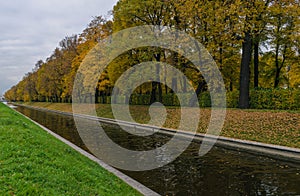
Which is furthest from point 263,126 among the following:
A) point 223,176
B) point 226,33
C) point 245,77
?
point 226,33

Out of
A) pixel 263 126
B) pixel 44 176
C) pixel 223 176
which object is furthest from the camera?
pixel 263 126

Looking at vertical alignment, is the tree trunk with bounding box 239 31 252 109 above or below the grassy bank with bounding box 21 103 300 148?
above

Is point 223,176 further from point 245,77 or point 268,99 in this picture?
point 268,99

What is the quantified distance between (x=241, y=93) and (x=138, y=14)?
42.1ft

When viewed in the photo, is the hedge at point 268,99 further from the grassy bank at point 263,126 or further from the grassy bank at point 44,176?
the grassy bank at point 44,176

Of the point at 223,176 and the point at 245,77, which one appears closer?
the point at 223,176

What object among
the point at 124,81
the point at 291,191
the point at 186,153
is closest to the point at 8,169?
the point at 291,191

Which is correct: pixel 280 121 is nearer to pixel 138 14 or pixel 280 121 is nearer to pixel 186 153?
pixel 186 153

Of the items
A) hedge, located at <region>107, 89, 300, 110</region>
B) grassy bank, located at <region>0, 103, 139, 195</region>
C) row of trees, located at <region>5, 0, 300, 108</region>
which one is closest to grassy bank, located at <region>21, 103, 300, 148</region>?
hedge, located at <region>107, 89, 300, 110</region>

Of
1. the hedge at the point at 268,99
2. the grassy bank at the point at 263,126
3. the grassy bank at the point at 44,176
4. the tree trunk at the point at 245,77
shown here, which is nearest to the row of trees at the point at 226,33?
the tree trunk at the point at 245,77

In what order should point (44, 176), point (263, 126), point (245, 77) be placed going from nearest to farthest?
point (44, 176) < point (263, 126) < point (245, 77)

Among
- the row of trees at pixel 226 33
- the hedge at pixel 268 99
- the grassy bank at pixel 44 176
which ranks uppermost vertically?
the row of trees at pixel 226 33

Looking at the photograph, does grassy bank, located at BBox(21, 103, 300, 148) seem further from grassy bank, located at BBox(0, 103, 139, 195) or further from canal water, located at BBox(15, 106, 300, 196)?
grassy bank, located at BBox(0, 103, 139, 195)

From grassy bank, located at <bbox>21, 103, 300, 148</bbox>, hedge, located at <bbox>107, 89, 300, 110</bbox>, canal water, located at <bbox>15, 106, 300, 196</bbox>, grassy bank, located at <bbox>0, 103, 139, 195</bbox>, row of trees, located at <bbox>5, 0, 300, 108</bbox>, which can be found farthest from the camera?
row of trees, located at <bbox>5, 0, 300, 108</bbox>
